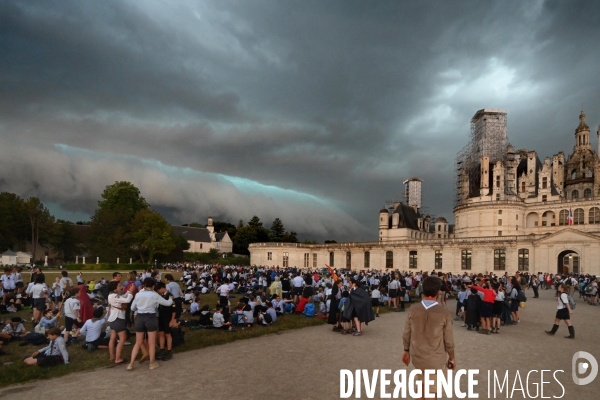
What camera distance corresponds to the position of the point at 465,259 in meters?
49.1

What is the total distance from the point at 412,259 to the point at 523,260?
1424 cm

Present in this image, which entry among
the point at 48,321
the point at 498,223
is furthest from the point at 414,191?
the point at 48,321

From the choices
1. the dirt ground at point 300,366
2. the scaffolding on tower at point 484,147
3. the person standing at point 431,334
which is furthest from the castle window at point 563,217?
the person standing at point 431,334

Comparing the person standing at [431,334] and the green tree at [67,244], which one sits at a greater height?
the person standing at [431,334]

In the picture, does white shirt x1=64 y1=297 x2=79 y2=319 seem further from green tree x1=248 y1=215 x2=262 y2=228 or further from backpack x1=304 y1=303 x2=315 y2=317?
green tree x1=248 y1=215 x2=262 y2=228

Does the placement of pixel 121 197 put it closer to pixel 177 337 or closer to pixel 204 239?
pixel 204 239

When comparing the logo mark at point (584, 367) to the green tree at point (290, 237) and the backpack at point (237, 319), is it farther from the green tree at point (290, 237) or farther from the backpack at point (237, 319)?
the green tree at point (290, 237)

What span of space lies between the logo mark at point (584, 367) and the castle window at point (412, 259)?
44805 mm

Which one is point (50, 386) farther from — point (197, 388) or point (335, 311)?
point (335, 311)

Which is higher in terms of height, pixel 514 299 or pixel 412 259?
pixel 514 299

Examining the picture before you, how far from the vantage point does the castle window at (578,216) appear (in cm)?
5653

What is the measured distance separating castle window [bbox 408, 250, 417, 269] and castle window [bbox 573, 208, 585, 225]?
86.3 ft

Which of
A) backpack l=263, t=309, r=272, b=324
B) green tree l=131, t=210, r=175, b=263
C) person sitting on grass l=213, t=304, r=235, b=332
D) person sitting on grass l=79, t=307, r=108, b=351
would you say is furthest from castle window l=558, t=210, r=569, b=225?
person sitting on grass l=79, t=307, r=108, b=351

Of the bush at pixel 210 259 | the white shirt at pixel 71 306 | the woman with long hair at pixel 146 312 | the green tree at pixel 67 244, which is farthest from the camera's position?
the bush at pixel 210 259
